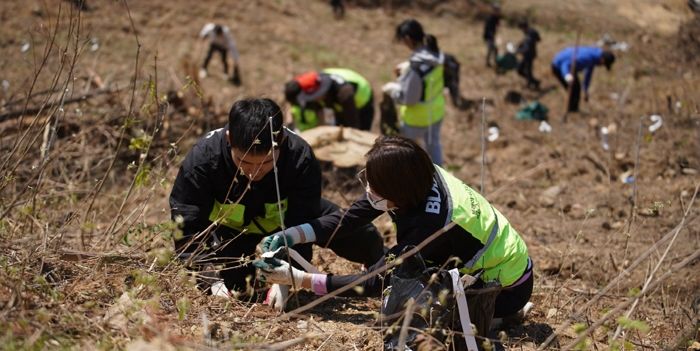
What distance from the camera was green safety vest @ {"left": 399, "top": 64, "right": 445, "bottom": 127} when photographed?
16.8ft

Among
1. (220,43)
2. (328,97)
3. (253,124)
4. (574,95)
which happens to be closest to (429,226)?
(253,124)

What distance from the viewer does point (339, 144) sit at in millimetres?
5508

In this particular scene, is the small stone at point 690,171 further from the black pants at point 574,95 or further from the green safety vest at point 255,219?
the green safety vest at point 255,219

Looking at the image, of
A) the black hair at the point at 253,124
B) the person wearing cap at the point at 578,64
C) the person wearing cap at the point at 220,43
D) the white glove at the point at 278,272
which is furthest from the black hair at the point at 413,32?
the person wearing cap at the point at 220,43

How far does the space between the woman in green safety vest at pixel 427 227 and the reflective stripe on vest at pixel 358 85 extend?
10.2 feet

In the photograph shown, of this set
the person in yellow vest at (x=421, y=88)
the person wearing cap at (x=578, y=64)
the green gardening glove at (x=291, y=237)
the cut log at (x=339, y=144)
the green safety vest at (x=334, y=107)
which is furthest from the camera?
the person wearing cap at (x=578, y=64)

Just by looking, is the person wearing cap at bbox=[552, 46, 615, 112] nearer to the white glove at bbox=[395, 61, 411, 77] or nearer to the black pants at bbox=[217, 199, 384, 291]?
the white glove at bbox=[395, 61, 411, 77]

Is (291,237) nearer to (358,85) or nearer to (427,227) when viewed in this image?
(427,227)

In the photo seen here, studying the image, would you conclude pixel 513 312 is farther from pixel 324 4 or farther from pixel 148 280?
pixel 324 4

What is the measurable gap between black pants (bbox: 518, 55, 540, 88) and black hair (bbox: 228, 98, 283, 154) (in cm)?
678

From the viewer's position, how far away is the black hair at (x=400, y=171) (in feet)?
7.96

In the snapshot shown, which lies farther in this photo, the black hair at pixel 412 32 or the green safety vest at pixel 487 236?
the black hair at pixel 412 32

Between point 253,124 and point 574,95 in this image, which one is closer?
point 253,124

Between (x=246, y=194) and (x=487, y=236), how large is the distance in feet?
3.57
